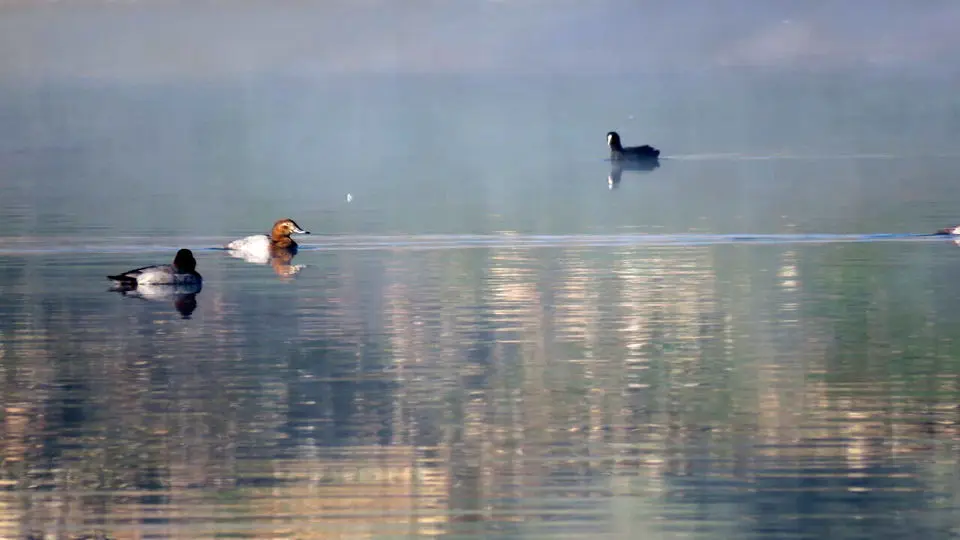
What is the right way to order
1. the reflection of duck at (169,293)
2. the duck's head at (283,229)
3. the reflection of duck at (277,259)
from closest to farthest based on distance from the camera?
1. the reflection of duck at (169,293)
2. the reflection of duck at (277,259)
3. the duck's head at (283,229)

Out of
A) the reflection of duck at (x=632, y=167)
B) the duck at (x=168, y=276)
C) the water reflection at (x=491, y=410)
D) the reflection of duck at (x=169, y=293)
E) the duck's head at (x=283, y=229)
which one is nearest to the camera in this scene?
the water reflection at (x=491, y=410)

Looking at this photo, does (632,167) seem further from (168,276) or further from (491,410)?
(491,410)

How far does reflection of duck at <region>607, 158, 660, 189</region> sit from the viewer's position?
52.1 m

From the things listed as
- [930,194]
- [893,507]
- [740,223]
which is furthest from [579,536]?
[930,194]

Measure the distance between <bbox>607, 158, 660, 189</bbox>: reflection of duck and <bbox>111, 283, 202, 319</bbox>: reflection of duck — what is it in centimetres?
2877

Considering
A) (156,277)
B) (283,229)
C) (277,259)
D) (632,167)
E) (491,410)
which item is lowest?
(491,410)

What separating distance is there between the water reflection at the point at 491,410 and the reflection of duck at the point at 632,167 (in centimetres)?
3047

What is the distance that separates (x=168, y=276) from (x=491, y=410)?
29.2 feet

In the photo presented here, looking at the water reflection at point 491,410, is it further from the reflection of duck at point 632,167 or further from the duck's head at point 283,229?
the reflection of duck at point 632,167

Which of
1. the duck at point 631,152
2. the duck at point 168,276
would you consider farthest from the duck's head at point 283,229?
the duck at point 631,152

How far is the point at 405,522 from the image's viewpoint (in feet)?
35.0

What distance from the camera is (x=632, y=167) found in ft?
186

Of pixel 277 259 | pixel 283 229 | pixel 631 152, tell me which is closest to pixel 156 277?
pixel 277 259

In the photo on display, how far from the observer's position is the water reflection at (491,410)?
1089cm
